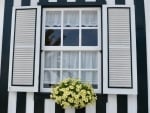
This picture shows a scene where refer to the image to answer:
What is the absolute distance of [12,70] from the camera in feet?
13.0

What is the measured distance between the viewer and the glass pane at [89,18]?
4.10 metres

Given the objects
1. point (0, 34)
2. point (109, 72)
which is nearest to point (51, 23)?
point (0, 34)

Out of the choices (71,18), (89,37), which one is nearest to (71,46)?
(89,37)

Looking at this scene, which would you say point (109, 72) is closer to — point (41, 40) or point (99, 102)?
point (99, 102)

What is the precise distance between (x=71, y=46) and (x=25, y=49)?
568mm

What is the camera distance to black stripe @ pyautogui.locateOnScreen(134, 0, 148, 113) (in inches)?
151

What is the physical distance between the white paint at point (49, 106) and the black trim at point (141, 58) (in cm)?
102

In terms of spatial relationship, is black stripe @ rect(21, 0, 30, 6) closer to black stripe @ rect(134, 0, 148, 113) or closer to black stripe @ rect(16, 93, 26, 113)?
black stripe @ rect(16, 93, 26, 113)

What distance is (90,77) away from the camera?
157 inches

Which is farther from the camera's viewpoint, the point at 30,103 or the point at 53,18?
the point at 53,18

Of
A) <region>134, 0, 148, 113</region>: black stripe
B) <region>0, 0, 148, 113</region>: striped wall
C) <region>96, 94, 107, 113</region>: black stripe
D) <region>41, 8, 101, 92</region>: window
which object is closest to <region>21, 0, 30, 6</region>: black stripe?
<region>0, 0, 148, 113</region>: striped wall

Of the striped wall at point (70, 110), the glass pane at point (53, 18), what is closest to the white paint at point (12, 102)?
the striped wall at point (70, 110)

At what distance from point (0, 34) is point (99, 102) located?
1.52 metres

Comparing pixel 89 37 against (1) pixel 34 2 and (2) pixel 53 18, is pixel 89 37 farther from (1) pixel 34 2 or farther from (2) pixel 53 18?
(1) pixel 34 2
